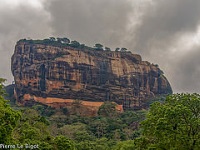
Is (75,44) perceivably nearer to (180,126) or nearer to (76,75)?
(76,75)

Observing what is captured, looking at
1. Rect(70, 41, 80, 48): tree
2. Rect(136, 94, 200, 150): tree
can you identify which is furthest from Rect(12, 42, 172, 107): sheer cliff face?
Rect(136, 94, 200, 150): tree

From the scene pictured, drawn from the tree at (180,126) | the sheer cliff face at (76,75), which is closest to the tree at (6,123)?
the tree at (180,126)

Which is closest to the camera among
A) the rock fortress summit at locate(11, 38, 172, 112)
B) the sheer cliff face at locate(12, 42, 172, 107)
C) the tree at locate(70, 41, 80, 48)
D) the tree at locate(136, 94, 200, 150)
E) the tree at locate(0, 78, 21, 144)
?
the tree at locate(0, 78, 21, 144)

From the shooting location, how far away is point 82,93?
11819cm

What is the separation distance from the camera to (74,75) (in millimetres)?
119312

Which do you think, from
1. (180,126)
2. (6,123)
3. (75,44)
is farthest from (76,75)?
(6,123)

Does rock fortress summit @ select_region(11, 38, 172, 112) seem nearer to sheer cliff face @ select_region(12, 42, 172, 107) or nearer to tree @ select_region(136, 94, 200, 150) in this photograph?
sheer cliff face @ select_region(12, 42, 172, 107)

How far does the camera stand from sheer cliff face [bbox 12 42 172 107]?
11575cm

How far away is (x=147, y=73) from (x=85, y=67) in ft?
99.1

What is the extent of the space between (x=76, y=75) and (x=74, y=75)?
835mm

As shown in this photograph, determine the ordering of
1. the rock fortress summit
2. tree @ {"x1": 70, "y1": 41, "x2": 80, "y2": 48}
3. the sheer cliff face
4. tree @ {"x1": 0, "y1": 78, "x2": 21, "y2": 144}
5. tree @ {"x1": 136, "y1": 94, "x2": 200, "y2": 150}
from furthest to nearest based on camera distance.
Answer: tree @ {"x1": 70, "y1": 41, "x2": 80, "y2": 48} < the sheer cliff face < the rock fortress summit < tree @ {"x1": 136, "y1": 94, "x2": 200, "y2": 150} < tree @ {"x1": 0, "y1": 78, "x2": 21, "y2": 144}

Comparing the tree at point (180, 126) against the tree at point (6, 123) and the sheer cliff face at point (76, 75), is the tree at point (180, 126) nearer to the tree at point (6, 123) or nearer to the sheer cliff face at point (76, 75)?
the tree at point (6, 123)

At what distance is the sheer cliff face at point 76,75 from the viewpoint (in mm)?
115750

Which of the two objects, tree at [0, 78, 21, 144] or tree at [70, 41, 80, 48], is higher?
tree at [70, 41, 80, 48]
